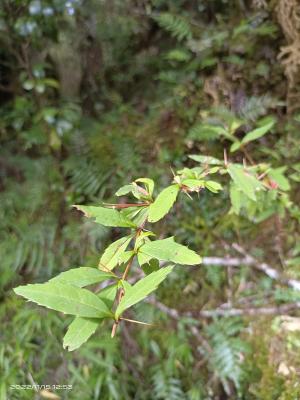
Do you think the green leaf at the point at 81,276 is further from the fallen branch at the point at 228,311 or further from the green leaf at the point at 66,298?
the fallen branch at the point at 228,311

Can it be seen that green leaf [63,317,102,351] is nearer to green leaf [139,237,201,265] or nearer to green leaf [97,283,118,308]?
green leaf [97,283,118,308]

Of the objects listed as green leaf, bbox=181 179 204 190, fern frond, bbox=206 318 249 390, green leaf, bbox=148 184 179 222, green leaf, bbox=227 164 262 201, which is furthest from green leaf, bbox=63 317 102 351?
fern frond, bbox=206 318 249 390

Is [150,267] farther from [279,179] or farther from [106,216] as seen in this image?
[279,179]

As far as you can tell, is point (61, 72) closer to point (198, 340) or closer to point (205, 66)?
point (205, 66)

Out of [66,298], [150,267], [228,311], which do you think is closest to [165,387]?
[228,311]

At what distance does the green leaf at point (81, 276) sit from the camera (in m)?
0.78

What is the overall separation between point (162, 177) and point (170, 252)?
1.75 meters

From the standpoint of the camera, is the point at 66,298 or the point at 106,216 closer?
the point at 66,298


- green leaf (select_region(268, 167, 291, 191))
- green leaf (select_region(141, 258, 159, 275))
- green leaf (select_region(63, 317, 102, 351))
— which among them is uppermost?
green leaf (select_region(63, 317, 102, 351))

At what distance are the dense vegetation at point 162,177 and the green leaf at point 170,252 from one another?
1.89 ft

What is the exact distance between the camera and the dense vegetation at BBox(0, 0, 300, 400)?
198 centimetres

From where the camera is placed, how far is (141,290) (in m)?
0.75

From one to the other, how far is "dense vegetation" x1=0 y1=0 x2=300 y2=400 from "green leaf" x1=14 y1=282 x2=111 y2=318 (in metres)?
0.74

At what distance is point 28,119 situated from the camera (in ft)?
10.0
